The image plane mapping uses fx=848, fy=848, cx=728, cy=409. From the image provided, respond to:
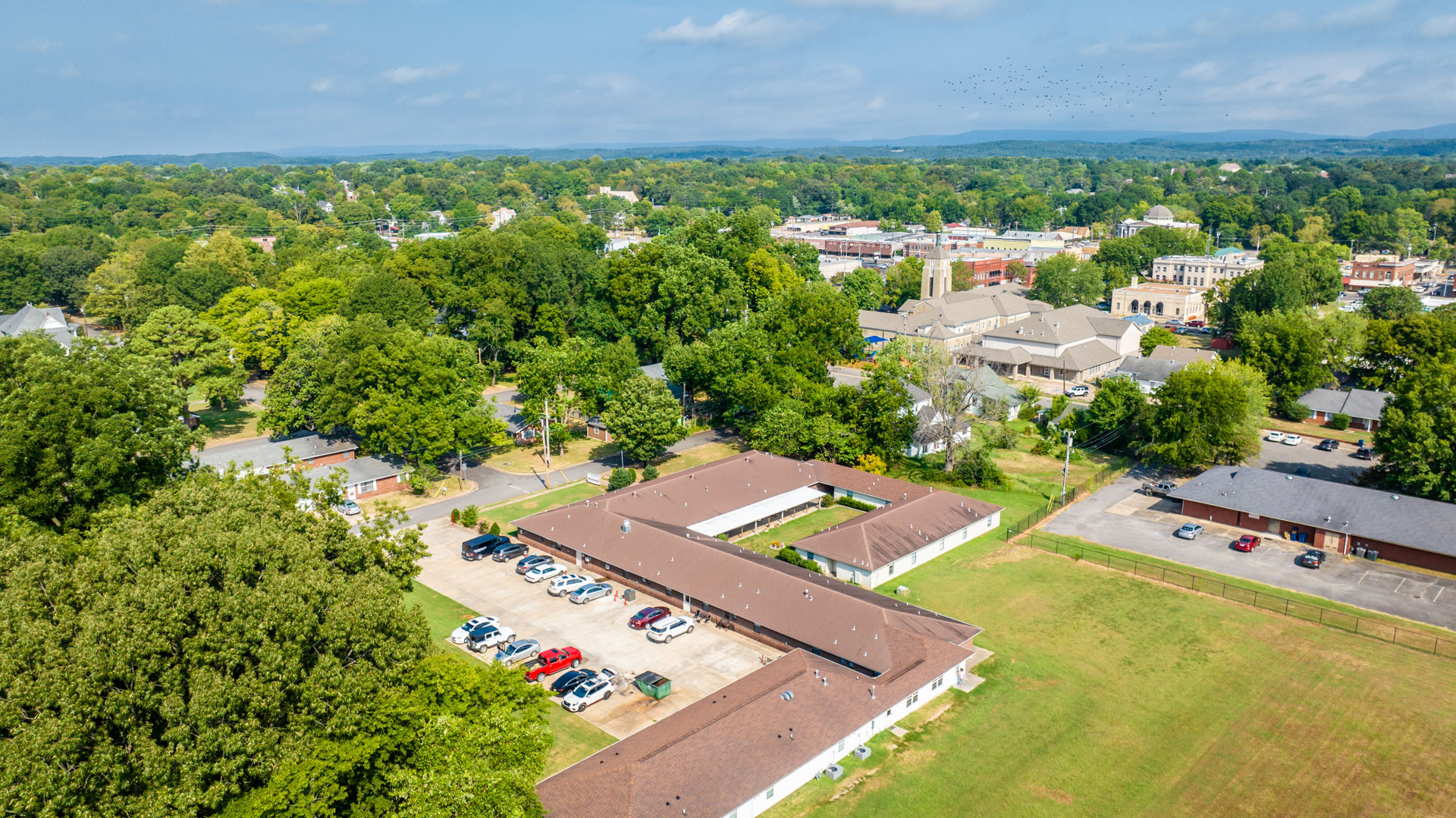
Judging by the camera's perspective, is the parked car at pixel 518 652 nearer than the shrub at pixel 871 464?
Yes

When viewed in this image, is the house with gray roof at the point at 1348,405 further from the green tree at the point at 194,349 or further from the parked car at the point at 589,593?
the green tree at the point at 194,349

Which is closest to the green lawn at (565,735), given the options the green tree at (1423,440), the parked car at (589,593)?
the parked car at (589,593)

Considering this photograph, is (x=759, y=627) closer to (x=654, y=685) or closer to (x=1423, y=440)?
(x=654, y=685)

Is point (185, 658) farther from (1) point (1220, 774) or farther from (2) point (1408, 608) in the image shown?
(2) point (1408, 608)

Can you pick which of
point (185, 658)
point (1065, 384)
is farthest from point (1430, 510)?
point (185, 658)

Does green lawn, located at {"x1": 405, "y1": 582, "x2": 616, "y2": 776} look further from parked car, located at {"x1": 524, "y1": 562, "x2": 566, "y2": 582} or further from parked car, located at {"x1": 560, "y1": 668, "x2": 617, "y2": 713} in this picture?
parked car, located at {"x1": 524, "y1": 562, "x2": 566, "y2": 582}
